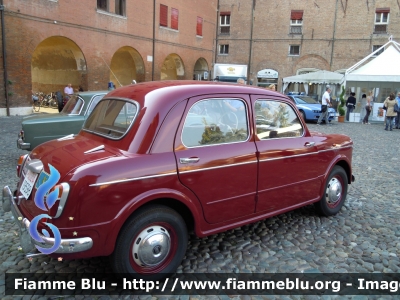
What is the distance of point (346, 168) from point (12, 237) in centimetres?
439

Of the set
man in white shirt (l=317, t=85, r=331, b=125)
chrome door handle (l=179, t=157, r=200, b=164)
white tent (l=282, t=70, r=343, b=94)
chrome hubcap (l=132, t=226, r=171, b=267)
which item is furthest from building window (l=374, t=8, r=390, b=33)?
chrome hubcap (l=132, t=226, r=171, b=267)

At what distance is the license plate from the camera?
2923 millimetres

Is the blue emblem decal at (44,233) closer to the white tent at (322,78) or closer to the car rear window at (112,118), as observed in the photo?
the car rear window at (112,118)

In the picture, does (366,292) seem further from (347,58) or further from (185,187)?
(347,58)

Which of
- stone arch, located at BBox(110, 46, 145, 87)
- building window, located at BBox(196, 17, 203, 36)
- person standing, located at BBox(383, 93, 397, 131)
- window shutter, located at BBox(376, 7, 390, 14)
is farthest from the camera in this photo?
building window, located at BBox(196, 17, 203, 36)

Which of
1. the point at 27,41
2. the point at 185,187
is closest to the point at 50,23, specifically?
the point at 27,41

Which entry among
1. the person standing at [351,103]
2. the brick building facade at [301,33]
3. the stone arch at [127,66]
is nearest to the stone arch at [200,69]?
the brick building facade at [301,33]

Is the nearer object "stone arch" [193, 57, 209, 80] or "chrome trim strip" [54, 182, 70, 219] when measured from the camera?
"chrome trim strip" [54, 182, 70, 219]

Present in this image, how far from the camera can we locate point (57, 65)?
22641 mm

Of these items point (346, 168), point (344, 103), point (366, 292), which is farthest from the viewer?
point (344, 103)

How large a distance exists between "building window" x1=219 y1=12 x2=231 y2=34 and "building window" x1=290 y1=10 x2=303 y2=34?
19.2 feet

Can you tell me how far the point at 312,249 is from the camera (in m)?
3.68

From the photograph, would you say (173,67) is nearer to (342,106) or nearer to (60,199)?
(342,106)

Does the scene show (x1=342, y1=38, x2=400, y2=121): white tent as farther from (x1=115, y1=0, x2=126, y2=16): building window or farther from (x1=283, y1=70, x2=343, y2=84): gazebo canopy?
(x1=115, y1=0, x2=126, y2=16): building window
